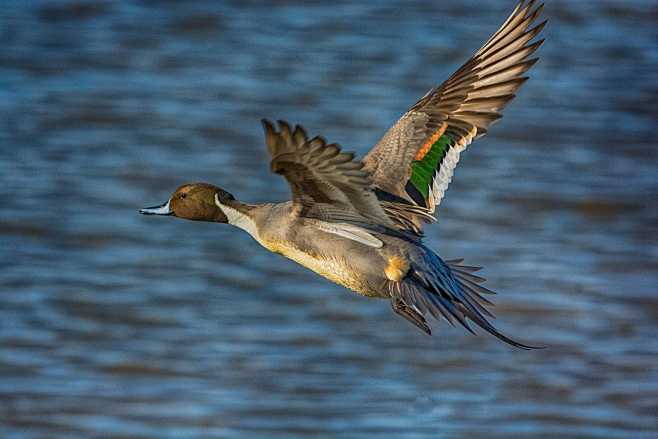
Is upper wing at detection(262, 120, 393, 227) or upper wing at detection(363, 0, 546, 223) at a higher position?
upper wing at detection(363, 0, 546, 223)

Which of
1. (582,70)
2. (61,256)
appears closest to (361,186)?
(61,256)

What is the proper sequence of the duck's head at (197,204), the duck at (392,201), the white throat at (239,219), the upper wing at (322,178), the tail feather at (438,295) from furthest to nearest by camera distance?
the duck's head at (197,204) < the white throat at (239,219) < the tail feather at (438,295) < the duck at (392,201) < the upper wing at (322,178)

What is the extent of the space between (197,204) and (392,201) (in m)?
0.68

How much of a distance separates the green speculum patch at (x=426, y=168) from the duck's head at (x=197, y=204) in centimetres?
65

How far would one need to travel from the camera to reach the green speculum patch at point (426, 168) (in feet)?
16.7

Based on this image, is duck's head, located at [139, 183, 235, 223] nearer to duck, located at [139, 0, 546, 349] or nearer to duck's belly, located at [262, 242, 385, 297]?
duck, located at [139, 0, 546, 349]

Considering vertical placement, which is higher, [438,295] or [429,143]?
[429,143]

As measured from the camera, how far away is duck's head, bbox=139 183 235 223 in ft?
16.5

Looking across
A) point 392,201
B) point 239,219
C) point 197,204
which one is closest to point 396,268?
point 392,201

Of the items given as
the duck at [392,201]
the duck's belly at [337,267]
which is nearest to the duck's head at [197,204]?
the duck at [392,201]

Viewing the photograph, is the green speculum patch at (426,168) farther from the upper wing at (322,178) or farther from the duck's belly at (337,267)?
the duck's belly at (337,267)

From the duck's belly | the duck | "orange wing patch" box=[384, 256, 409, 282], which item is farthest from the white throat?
"orange wing patch" box=[384, 256, 409, 282]

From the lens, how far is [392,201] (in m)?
4.95

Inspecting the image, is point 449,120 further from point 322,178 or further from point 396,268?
point 322,178
